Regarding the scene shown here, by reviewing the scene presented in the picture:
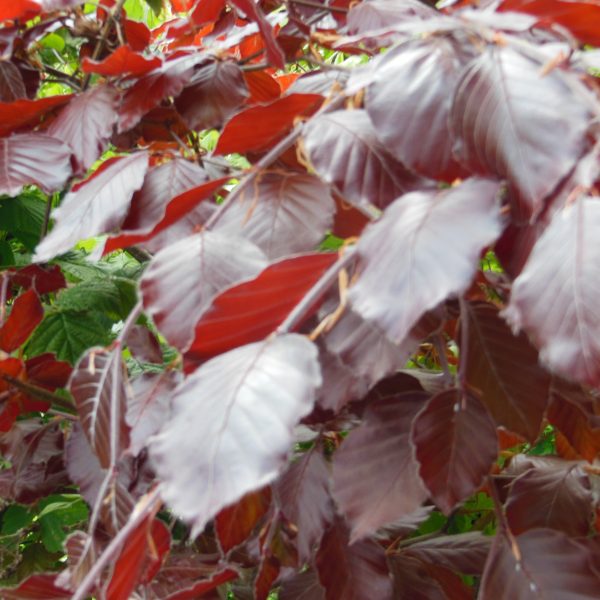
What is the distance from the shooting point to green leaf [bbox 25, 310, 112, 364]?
3.66 ft

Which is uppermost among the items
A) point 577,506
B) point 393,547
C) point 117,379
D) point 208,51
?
point 208,51

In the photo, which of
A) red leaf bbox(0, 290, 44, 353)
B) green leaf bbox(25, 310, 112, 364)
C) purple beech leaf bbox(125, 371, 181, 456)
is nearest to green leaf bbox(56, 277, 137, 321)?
green leaf bbox(25, 310, 112, 364)

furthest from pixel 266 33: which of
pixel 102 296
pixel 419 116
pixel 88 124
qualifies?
pixel 102 296

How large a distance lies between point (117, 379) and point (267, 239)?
0.15m

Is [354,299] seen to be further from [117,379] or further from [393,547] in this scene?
[393,547]

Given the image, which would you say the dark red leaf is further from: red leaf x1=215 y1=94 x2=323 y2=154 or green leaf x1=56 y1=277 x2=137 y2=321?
green leaf x1=56 y1=277 x2=137 y2=321

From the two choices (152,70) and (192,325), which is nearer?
(192,325)

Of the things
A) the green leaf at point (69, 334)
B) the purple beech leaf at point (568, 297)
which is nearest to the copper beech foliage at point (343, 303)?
the purple beech leaf at point (568, 297)

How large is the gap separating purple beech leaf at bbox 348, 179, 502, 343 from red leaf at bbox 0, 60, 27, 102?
628mm

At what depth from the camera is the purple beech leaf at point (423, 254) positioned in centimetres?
38

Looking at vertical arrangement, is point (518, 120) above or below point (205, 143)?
above

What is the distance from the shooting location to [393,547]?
2.84 ft

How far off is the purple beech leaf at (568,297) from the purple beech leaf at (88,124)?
53cm

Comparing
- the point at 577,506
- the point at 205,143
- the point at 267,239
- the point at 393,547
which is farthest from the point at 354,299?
the point at 205,143
